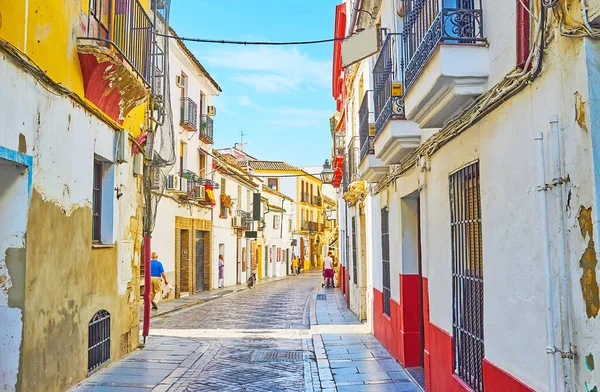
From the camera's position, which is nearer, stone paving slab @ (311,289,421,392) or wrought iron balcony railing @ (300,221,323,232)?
stone paving slab @ (311,289,421,392)

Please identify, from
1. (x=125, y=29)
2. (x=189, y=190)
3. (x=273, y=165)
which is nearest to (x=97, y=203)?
(x=125, y=29)

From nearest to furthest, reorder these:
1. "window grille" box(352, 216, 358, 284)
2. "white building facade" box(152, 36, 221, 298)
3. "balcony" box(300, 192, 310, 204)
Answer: "window grille" box(352, 216, 358, 284) → "white building facade" box(152, 36, 221, 298) → "balcony" box(300, 192, 310, 204)

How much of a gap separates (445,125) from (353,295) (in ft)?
34.3

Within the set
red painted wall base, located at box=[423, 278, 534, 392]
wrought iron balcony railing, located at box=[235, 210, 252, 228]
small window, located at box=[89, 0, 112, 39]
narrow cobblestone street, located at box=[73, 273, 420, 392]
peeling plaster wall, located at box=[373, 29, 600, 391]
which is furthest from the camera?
wrought iron balcony railing, located at box=[235, 210, 252, 228]

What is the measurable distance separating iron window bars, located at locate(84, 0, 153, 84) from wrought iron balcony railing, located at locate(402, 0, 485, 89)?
12.5ft

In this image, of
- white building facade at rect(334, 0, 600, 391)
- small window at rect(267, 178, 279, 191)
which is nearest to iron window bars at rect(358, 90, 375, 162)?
white building facade at rect(334, 0, 600, 391)

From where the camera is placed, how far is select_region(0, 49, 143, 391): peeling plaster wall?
5688 millimetres

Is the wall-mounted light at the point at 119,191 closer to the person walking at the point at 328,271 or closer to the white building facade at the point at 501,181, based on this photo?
the white building facade at the point at 501,181

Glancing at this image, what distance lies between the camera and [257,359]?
9398 millimetres

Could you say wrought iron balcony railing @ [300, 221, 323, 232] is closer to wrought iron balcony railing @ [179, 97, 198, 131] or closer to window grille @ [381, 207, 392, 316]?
wrought iron balcony railing @ [179, 97, 198, 131]

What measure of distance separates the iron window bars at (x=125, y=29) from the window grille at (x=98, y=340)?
3.49 m

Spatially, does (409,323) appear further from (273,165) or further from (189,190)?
(273,165)

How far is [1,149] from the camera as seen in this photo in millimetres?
5145

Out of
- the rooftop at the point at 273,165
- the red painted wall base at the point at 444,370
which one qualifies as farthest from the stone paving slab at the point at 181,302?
the rooftop at the point at 273,165
